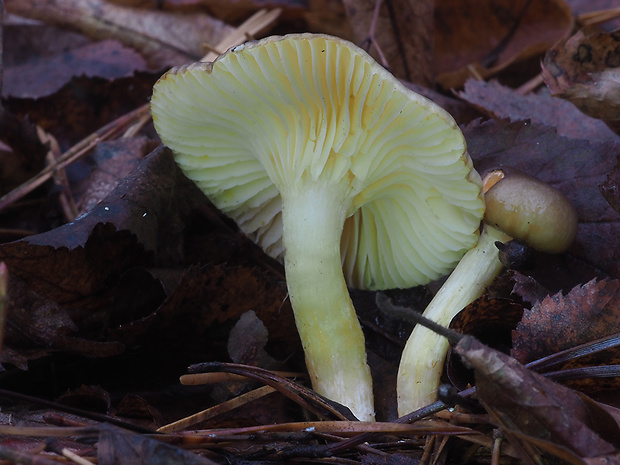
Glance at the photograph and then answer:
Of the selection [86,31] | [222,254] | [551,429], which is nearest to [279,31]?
[86,31]

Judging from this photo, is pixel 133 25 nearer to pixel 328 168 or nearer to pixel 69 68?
pixel 69 68

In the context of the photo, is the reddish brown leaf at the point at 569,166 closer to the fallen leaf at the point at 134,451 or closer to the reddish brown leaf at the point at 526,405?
the reddish brown leaf at the point at 526,405

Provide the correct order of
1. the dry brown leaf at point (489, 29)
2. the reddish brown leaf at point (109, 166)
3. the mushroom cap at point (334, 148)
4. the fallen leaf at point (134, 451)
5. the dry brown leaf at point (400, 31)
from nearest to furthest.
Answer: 1. the fallen leaf at point (134, 451)
2. the mushroom cap at point (334, 148)
3. the reddish brown leaf at point (109, 166)
4. the dry brown leaf at point (400, 31)
5. the dry brown leaf at point (489, 29)

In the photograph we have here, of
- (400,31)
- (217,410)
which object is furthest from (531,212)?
(400,31)

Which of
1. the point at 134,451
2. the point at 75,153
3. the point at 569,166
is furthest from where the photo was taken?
the point at 75,153

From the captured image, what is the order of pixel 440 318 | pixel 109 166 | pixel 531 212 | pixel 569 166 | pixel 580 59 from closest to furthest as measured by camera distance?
pixel 531 212
pixel 440 318
pixel 569 166
pixel 580 59
pixel 109 166

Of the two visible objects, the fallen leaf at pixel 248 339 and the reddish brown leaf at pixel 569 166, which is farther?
the reddish brown leaf at pixel 569 166

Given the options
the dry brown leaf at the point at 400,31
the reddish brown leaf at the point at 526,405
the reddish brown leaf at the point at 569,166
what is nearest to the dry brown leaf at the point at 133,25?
the dry brown leaf at the point at 400,31
